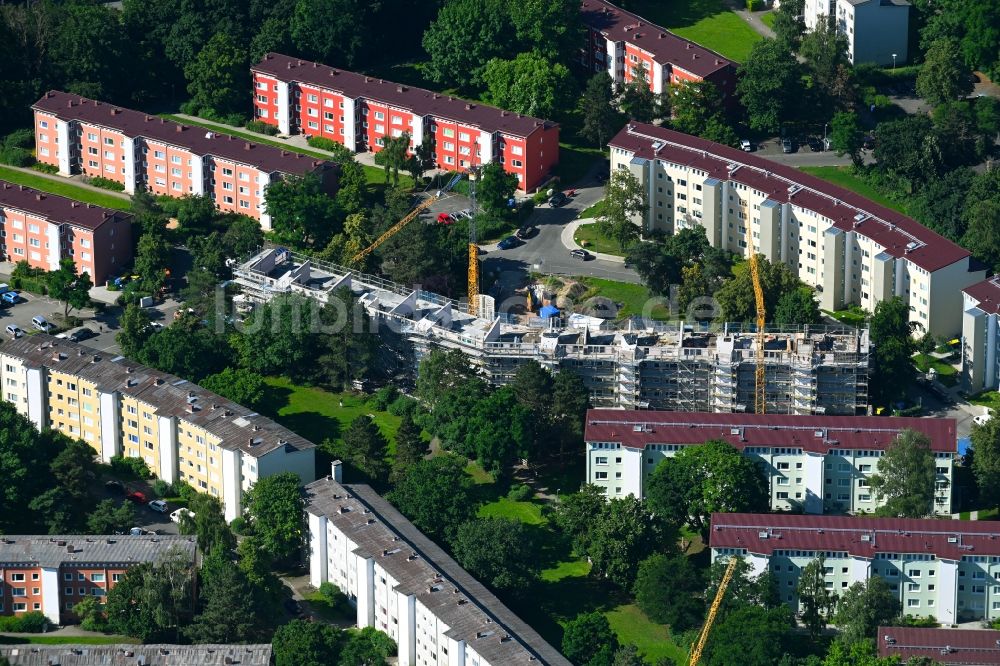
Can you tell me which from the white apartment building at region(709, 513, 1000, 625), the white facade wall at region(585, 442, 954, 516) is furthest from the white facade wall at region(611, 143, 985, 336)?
the white apartment building at region(709, 513, 1000, 625)

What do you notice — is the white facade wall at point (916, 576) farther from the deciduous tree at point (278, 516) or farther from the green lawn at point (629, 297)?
the green lawn at point (629, 297)

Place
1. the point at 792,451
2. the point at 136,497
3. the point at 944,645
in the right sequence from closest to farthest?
the point at 944,645 < the point at 792,451 < the point at 136,497

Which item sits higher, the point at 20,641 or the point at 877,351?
the point at 877,351

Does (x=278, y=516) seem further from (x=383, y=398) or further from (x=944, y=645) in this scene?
(x=944, y=645)

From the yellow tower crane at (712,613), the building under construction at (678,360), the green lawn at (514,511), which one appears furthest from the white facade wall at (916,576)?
the building under construction at (678,360)

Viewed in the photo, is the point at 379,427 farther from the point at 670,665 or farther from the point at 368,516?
the point at 670,665

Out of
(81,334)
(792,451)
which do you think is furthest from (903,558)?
(81,334)

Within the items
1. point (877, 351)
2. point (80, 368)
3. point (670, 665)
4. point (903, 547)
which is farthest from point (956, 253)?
point (80, 368)
